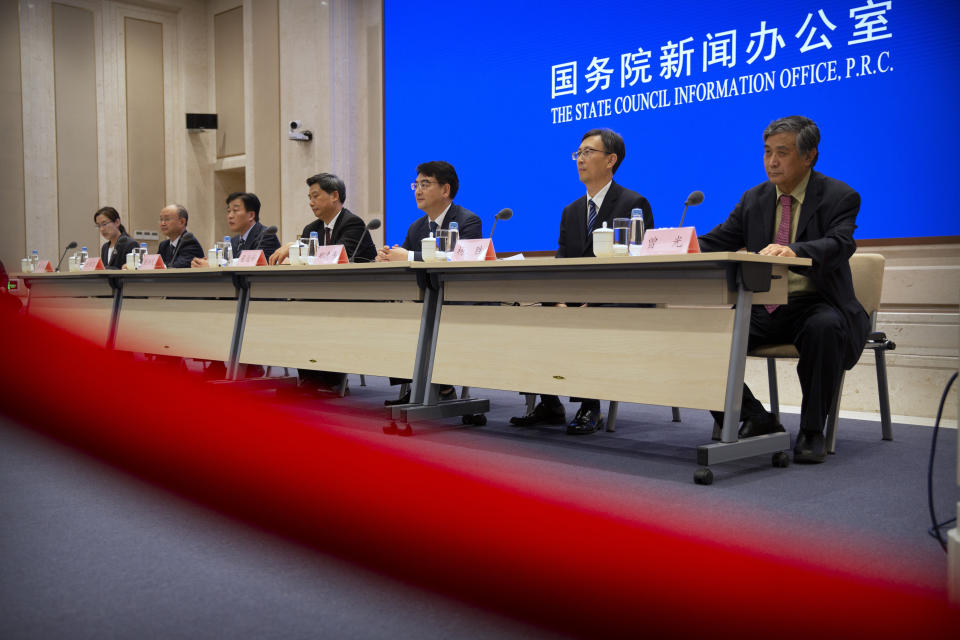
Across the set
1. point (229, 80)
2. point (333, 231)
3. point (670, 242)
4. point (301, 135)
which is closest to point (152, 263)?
point (333, 231)

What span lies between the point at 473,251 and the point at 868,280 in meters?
1.39

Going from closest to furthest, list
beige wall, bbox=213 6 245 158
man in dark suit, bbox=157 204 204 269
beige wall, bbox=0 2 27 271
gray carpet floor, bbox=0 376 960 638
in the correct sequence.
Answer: gray carpet floor, bbox=0 376 960 638, man in dark suit, bbox=157 204 204 269, beige wall, bbox=0 2 27 271, beige wall, bbox=213 6 245 158

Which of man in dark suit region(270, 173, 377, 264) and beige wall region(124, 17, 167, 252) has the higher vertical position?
beige wall region(124, 17, 167, 252)

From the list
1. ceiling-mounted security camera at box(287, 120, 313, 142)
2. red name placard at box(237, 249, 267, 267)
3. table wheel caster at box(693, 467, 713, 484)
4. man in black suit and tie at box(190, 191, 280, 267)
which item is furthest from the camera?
ceiling-mounted security camera at box(287, 120, 313, 142)

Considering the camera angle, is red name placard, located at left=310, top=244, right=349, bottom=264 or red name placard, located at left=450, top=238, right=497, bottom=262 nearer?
red name placard, located at left=450, top=238, right=497, bottom=262

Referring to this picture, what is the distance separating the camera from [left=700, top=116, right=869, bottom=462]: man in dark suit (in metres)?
2.50

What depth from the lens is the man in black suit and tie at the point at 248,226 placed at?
4410 millimetres

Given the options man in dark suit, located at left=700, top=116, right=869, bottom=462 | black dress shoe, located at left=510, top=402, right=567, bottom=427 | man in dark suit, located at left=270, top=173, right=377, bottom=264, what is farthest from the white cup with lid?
man in dark suit, located at left=270, top=173, right=377, bottom=264

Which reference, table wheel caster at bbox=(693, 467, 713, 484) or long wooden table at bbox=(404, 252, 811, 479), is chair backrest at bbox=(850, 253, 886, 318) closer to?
long wooden table at bbox=(404, 252, 811, 479)

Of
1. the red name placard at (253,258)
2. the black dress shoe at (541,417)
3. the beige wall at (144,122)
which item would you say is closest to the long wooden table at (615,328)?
the black dress shoe at (541,417)

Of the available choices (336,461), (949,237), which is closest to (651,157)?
(949,237)

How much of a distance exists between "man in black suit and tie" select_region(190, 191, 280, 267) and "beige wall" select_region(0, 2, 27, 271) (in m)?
3.93

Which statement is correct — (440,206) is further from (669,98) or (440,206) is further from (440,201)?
(669,98)

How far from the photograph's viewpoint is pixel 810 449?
8.20ft
